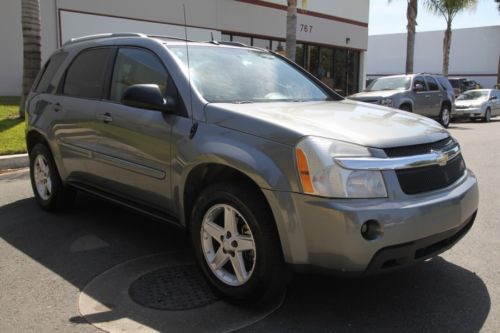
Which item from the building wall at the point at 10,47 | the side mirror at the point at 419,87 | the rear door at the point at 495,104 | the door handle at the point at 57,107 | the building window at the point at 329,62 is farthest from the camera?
the rear door at the point at 495,104

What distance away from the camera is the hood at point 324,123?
315 cm

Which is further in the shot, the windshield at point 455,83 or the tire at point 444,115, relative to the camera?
the windshield at point 455,83

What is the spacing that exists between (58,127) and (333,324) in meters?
3.53

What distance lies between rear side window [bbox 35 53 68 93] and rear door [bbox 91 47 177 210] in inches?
49.6

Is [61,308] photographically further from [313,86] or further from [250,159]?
[313,86]

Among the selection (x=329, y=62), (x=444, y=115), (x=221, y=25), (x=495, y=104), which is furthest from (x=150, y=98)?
(x=329, y=62)

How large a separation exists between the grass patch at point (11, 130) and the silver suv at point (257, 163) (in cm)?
439

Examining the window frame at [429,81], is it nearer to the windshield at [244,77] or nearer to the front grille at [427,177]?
the windshield at [244,77]

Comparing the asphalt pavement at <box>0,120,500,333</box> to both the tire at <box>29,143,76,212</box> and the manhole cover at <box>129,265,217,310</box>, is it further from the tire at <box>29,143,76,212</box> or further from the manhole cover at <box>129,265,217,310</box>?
the manhole cover at <box>129,265,217,310</box>

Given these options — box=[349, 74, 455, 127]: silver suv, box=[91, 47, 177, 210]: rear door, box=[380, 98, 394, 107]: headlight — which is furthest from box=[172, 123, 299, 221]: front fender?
box=[380, 98, 394, 107]: headlight

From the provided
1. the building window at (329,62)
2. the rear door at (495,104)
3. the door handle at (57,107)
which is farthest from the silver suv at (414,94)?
the door handle at (57,107)

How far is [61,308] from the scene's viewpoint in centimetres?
347

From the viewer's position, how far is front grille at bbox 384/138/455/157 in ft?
10.3

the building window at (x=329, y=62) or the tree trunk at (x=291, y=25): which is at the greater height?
the tree trunk at (x=291, y=25)
